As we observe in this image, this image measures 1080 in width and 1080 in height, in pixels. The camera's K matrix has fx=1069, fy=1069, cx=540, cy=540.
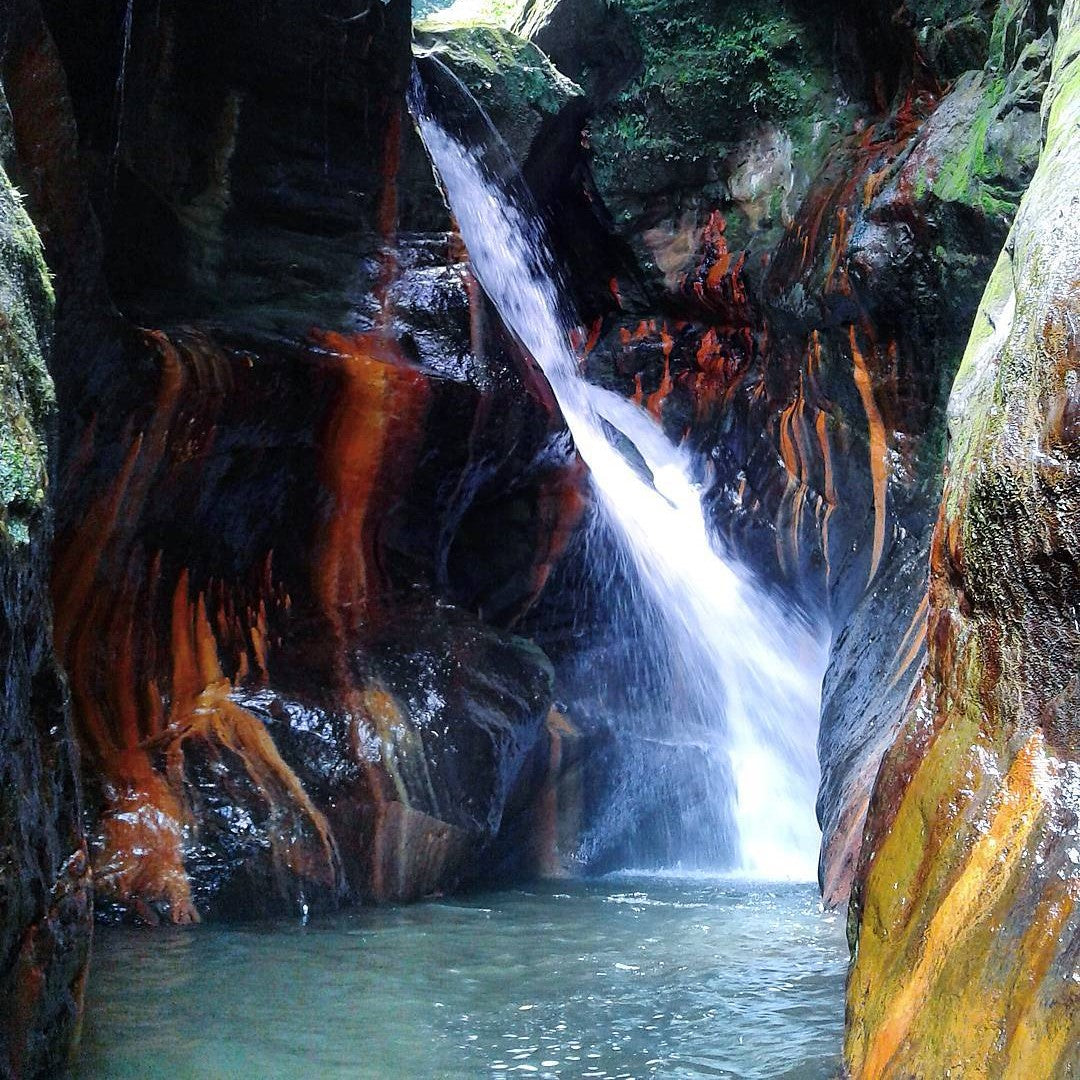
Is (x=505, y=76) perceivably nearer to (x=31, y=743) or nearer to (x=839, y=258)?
(x=839, y=258)

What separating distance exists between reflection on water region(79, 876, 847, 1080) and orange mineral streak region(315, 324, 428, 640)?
2.39m

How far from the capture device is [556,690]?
30.8 ft

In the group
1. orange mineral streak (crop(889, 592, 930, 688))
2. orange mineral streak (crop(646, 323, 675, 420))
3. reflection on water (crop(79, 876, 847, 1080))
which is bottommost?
reflection on water (crop(79, 876, 847, 1080))

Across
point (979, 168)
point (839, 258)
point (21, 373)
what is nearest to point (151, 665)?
point (21, 373)

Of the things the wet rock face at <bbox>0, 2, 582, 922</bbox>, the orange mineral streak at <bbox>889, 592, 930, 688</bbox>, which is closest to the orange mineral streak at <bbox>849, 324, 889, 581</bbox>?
the orange mineral streak at <bbox>889, 592, 930, 688</bbox>

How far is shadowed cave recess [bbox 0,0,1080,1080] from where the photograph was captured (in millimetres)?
3027

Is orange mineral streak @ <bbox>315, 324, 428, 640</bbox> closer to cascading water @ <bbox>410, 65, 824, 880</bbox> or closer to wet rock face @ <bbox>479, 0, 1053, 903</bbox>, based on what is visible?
cascading water @ <bbox>410, 65, 824, 880</bbox>

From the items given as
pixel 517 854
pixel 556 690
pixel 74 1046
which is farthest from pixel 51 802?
pixel 556 690

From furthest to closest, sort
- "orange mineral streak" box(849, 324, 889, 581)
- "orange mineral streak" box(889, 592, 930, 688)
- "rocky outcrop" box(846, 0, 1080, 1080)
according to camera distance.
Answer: "orange mineral streak" box(849, 324, 889, 581), "orange mineral streak" box(889, 592, 930, 688), "rocky outcrop" box(846, 0, 1080, 1080)

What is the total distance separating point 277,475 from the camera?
24.6 feet

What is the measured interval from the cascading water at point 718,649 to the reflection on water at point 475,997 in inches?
128

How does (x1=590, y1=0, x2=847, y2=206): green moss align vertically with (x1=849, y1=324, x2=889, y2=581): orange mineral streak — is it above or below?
above

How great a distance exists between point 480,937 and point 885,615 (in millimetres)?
3871

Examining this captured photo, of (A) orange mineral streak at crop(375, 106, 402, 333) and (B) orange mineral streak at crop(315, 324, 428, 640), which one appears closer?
(B) orange mineral streak at crop(315, 324, 428, 640)
